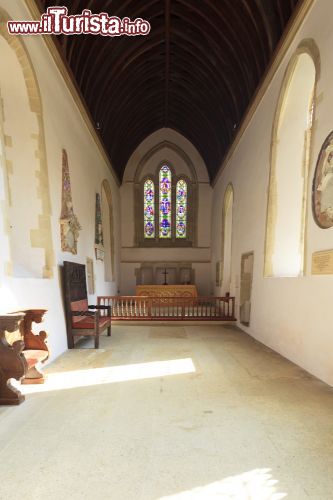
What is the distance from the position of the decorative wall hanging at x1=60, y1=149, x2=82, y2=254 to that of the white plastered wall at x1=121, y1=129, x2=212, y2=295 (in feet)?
23.1

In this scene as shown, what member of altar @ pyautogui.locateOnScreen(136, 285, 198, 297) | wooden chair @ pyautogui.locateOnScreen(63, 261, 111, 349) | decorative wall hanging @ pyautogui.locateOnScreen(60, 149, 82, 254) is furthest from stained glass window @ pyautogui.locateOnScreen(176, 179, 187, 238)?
wooden chair @ pyautogui.locateOnScreen(63, 261, 111, 349)

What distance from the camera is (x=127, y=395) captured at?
2.96 m

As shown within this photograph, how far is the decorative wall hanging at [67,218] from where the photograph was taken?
16.9ft

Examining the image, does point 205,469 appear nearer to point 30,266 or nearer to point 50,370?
point 50,370

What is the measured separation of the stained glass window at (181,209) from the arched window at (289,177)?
7.93m

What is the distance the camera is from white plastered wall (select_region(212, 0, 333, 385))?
3414mm

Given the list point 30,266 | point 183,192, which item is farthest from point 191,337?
point 183,192

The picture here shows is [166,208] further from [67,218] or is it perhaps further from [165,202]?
[67,218]

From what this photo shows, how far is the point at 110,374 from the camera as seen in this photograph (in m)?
3.60

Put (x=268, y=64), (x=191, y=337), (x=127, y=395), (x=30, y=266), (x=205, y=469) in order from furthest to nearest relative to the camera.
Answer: (x=191, y=337)
(x=268, y=64)
(x=30, y=266)
(x=127, y=395)
(x=205, y=469)

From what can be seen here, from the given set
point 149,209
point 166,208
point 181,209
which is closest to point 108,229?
point 149,209

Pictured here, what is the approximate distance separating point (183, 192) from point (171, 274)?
12.0 ft

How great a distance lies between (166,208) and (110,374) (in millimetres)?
10168

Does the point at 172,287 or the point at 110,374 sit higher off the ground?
the point at 172,287
